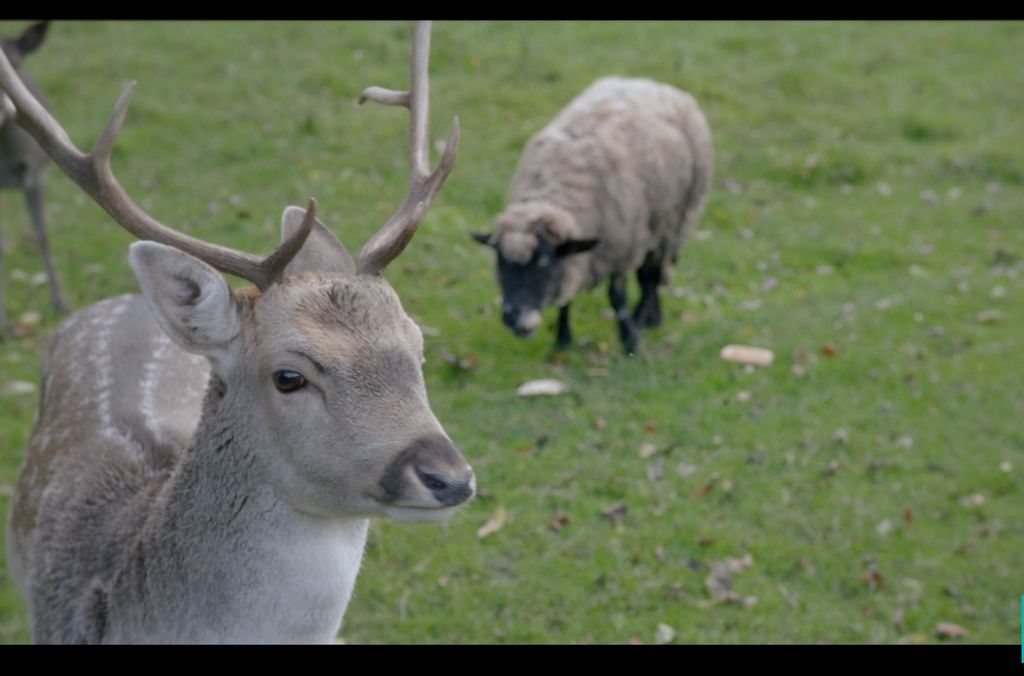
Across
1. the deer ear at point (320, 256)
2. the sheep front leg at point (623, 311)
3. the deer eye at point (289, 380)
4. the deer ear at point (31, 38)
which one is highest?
the deer ear at point (320, 256)

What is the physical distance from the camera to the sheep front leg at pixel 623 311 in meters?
7.70

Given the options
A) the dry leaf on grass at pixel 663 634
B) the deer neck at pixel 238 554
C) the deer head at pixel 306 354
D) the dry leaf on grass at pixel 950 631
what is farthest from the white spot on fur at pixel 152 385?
the dry leaf on grass at pixel 950 631

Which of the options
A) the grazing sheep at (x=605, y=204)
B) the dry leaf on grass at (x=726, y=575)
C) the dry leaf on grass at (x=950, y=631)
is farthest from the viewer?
the grazing sheep at (x=605, y=204)

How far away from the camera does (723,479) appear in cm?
646

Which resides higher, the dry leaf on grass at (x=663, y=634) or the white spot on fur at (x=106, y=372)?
the white spot on fur at (x=106, y=372)

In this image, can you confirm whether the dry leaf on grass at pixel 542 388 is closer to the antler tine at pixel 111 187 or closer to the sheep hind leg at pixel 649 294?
the sheep hind leg at pixel 649 294

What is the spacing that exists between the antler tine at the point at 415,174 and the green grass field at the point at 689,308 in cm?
168

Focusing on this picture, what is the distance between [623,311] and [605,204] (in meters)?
0.70

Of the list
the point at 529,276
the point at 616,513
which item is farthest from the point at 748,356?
the point at 616,513

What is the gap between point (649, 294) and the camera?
805 centimetres

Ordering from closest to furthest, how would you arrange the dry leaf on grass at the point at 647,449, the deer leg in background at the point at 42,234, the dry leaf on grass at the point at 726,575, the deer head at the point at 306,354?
1. the deer head at the point at 306,354
2. the dry leaf on grass at the point at 726,575
3. the dry leaf on grass at the point at 647,449
4. the deer leg in background at the point at 42,234

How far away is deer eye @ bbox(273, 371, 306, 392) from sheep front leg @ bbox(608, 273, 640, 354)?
468 cm
